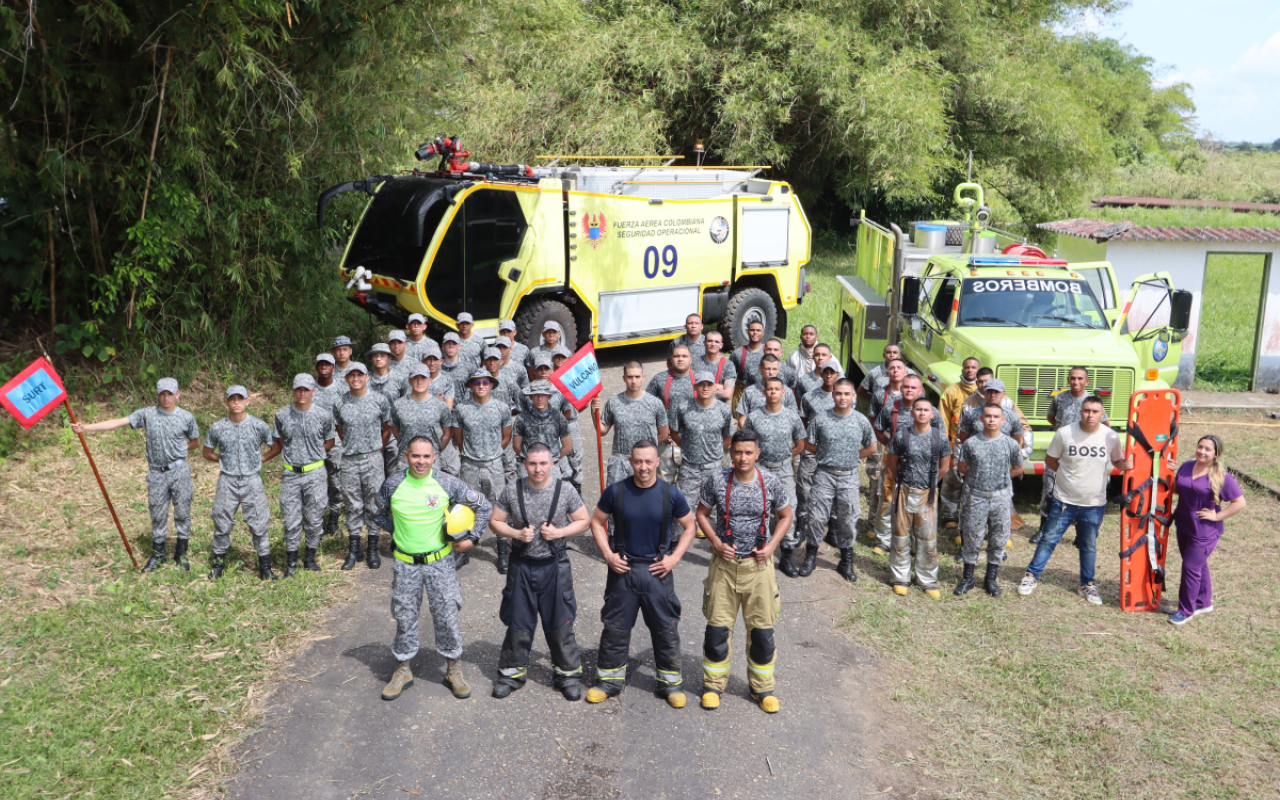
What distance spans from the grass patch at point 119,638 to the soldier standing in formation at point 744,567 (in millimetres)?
2915

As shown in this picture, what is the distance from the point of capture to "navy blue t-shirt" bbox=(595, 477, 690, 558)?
610 cm

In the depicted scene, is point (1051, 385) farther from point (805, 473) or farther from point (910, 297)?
point (805, 473)

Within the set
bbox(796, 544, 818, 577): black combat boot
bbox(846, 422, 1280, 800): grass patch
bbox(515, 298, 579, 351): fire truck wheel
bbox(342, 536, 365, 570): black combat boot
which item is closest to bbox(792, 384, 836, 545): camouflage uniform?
bbox(796, 544, 818, 577): black combat boot

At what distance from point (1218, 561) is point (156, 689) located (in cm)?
851

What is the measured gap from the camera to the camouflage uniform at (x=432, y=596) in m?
6.32

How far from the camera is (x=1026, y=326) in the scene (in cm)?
1055

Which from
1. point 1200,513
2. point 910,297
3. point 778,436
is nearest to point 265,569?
point 778,436

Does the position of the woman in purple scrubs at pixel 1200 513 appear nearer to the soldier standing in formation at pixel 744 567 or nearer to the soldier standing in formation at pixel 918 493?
the soldier standing in formation at pixel 918 493

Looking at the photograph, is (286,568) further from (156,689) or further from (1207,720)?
(1207,720)

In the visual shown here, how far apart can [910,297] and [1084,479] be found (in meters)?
4.00

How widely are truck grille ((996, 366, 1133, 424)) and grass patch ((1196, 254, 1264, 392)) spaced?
20.4 feet

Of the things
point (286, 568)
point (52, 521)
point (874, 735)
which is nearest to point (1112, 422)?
point (874, 735)

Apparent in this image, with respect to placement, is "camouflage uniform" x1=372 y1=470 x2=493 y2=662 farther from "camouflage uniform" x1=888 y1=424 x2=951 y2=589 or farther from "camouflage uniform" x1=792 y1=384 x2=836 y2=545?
"camouflage uniform" x1=888 y1=424 x2=951 y2=589

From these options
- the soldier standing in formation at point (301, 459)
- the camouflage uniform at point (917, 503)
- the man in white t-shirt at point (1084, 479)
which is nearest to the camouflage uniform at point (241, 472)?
the soldier standing in formation at point (301, 459)
